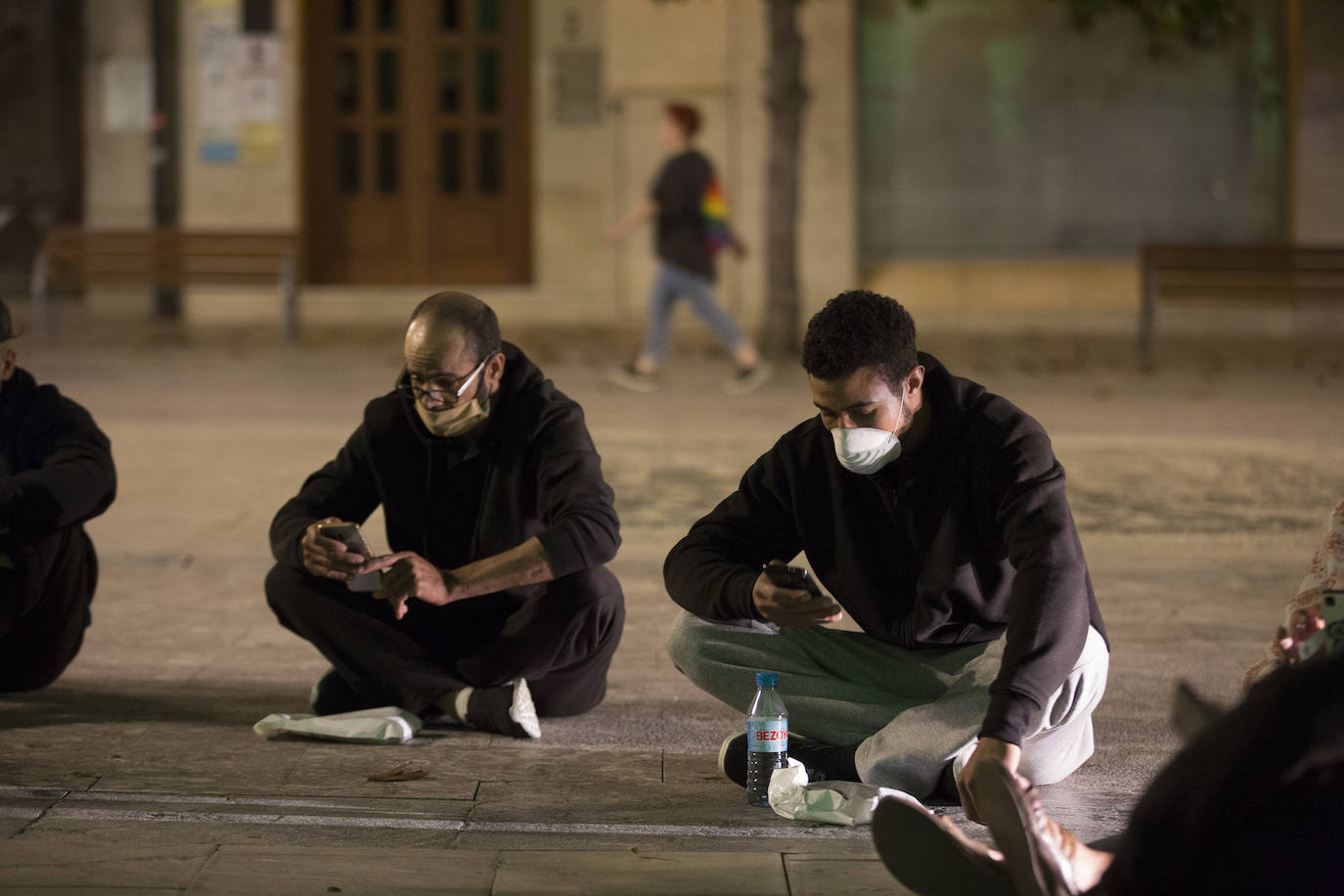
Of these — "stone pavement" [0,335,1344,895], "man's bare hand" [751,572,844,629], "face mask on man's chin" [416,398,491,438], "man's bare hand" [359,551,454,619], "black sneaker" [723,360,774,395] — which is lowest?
"stone pavement" [0,335,1344,895]

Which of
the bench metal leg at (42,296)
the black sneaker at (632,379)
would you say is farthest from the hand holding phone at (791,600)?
the bench metal leg at (42,296)

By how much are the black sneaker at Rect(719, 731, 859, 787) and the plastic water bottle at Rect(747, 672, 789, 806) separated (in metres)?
0.09

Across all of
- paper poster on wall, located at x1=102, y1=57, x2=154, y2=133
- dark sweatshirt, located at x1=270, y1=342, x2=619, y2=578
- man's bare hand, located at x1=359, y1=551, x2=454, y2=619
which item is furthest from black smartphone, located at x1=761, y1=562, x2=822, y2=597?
paper poster on wall, located at x1=102, y1=57, x2=154, y2=133

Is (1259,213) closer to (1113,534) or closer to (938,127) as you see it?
(938,127)

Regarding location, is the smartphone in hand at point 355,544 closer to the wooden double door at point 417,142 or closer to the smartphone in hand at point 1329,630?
the smartphone in hand at point 1329,630

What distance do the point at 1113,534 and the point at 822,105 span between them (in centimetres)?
1059

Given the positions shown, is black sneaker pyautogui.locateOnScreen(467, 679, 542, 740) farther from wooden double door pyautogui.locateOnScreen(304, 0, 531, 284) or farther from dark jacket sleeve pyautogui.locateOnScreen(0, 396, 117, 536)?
wooden double door pyautogui.locateOnScreen(304, 0, 531, 284)

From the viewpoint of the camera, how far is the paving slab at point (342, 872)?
12.5 feet

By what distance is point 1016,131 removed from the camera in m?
18.0

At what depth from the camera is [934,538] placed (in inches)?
169

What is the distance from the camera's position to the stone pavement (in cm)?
400

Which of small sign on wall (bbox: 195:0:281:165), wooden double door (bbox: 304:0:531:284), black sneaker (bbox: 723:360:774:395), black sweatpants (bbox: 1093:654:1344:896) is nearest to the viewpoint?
black sweatpants (bbox: 1093:654:1344:896)

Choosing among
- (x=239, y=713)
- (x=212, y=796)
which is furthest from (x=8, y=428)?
(x=212, y=796)

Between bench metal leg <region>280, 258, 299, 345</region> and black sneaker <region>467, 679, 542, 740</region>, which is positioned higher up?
bench metal leg <region>280, 258, 299, 345</region>
